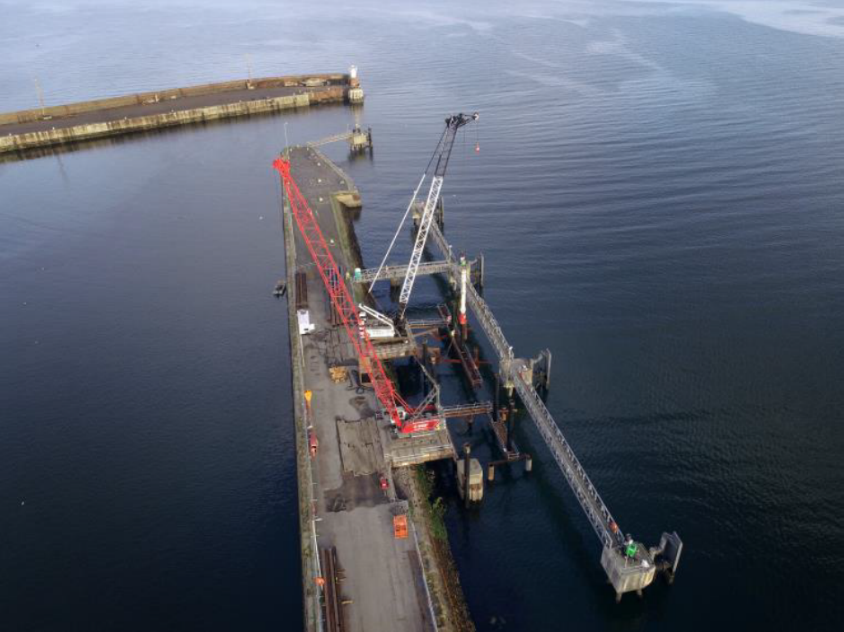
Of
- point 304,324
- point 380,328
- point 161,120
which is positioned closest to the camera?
point 380,328

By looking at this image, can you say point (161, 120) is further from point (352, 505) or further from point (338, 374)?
point (352, 505)

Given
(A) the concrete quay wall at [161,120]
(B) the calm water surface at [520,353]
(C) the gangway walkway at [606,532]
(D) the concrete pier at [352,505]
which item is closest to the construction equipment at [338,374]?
(D) the concrete pier at [352,505]

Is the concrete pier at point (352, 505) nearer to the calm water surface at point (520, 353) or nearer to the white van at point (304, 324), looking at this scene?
Answer: the white van at point (304, 324)

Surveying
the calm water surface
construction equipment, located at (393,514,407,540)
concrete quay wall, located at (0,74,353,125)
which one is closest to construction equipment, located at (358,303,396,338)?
the calm water surface

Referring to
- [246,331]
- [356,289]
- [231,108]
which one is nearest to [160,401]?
[246,331]

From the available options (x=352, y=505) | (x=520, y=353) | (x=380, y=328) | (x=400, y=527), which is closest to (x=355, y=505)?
(x=352, y=505)
